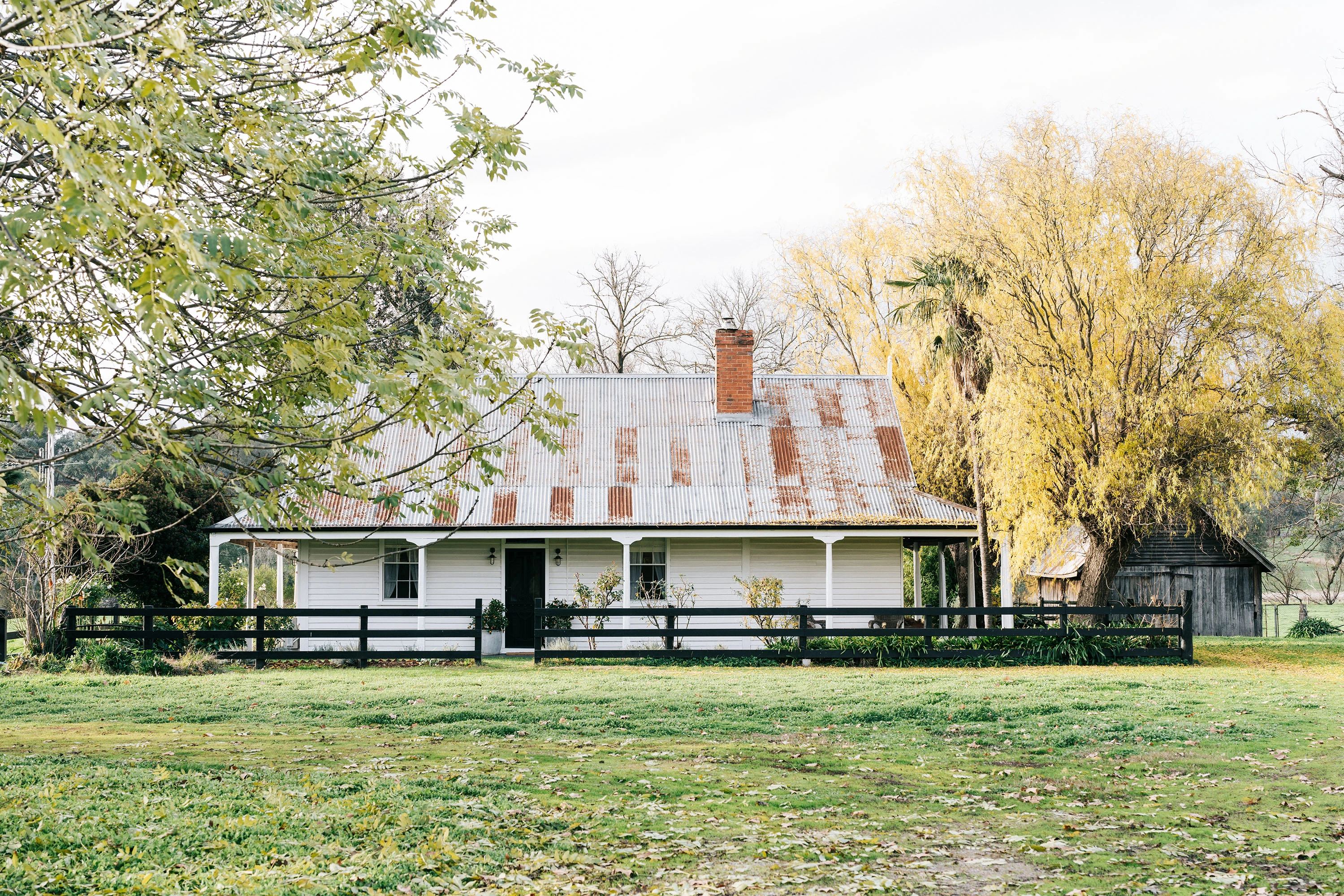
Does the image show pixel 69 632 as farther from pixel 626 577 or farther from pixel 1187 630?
Answer: pixel 1187 630

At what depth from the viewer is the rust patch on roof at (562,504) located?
69.5 ft

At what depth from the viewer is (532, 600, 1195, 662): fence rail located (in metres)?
17.8

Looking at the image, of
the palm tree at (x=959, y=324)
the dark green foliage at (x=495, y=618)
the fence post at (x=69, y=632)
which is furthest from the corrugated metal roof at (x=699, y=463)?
the fence post at (x=69, y=632)

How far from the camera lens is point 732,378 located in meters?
24.9

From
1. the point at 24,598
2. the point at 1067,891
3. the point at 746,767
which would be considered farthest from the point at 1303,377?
the point at 24,598

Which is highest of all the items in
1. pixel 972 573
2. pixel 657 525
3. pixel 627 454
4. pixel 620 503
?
pixel 627 454

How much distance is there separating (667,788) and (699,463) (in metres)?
15.1

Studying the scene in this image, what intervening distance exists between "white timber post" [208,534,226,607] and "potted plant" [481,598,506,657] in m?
5.07

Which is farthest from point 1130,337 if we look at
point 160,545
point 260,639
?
point 160,545

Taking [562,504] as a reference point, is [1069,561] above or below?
below

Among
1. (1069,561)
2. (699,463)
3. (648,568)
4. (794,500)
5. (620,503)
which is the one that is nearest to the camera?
(620,503)

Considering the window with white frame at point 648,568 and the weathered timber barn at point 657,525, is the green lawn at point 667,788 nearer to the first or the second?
the weathered timber barn at point 657,525

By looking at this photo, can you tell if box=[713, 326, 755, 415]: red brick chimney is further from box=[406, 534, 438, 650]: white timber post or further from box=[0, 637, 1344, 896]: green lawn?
box=[0, 637, 1344, 896]: green lawn

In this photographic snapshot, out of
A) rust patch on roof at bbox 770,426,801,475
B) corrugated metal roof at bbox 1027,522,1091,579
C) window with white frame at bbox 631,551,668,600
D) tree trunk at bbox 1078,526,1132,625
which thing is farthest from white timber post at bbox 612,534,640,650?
corrugated metal roof at bbox 1027,522,1091,579
